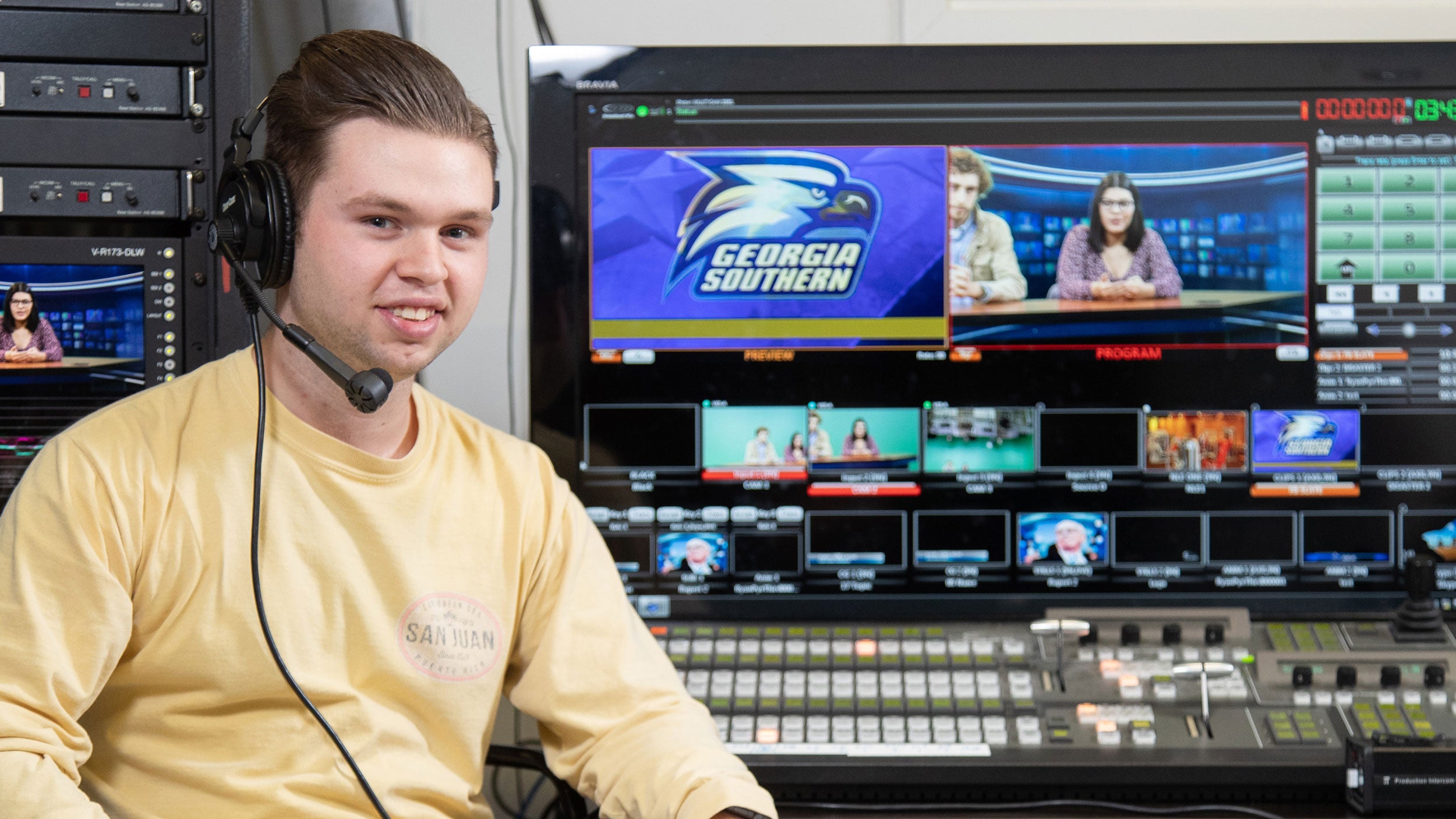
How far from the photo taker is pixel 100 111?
134cm

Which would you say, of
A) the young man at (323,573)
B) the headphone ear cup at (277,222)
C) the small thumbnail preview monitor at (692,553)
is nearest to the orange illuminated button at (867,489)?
the small thumbnail preview monitor at (692,553)

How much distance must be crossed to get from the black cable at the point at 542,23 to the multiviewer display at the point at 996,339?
12 cm

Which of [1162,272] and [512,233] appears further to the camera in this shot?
[512,233]

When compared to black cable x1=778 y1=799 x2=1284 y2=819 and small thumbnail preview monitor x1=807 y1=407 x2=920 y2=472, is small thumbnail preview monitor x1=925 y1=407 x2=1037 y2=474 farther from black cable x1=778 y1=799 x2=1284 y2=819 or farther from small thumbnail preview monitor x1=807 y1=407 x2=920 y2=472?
black cable x1=778 y1=799 x2=1284 y2=819

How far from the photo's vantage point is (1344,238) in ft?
5.32

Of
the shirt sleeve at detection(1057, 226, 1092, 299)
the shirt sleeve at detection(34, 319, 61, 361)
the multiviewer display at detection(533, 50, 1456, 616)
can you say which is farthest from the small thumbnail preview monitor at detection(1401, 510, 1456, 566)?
the shirt sleeve at detection(34, 319, 61, 361)

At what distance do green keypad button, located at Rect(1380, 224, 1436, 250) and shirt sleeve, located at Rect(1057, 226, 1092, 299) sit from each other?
1.37 feet

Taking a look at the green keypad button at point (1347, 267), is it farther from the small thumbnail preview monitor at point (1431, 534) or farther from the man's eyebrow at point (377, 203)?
the man's eyebrow at point (377, 203)

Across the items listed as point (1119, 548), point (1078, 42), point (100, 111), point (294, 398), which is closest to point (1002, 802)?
point (1119, 548)

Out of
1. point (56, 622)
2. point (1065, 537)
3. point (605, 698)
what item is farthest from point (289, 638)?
point (1065, 537)

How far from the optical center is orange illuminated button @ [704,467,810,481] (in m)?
1.64

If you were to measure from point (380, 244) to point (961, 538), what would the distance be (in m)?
0.93

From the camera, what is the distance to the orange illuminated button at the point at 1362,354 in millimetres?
1612

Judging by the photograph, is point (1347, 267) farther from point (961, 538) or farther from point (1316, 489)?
point (961, 538)
